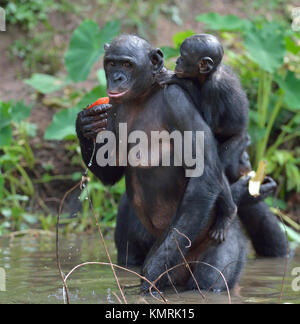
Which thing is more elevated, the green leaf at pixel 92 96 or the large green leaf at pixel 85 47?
the large green leaf at pixel 85 47

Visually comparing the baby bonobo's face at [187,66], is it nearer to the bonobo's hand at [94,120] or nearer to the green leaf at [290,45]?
the bonobo's hand at [94,120]

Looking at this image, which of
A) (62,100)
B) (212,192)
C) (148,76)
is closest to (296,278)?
(212,192)

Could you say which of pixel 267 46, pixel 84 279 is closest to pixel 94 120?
pixel 84 279

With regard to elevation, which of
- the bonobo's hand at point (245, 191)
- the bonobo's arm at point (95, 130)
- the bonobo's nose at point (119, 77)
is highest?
the bonobo's nose at point (119, 77)

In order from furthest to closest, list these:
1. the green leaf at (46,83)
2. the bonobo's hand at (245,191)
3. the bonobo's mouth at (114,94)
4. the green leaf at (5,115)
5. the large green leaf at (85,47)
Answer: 1. the green leaf at (46,83)
2. the large green leaf at (85,47)
3. the green leaf at (5,115)
4. the bonobo's hand at (245,191)
5. the bonobo's mouth at (114,94)

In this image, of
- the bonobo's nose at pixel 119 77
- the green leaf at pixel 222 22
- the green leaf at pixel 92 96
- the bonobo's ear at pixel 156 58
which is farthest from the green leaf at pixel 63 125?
the bonobo's nose at pixel 119 77

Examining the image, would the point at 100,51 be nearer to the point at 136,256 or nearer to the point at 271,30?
the point at 271,30

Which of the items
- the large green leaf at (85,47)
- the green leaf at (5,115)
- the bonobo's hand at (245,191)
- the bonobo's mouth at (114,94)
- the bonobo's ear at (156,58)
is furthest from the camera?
the large green leaf at (85,47)

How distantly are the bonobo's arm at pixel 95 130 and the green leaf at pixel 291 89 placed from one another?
125 inches

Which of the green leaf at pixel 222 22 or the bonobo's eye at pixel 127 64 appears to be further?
the green leaf at pixel 222 22

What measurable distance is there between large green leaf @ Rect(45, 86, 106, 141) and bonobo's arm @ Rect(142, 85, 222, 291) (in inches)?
129

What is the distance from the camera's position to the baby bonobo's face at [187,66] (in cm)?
434

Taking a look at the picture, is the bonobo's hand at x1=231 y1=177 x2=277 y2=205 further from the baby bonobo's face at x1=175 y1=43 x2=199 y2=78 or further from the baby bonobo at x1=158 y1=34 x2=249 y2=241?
the baby bonobo's face at x1=175 y1=43 x2=199 y2=78

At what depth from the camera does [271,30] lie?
7.17 m
